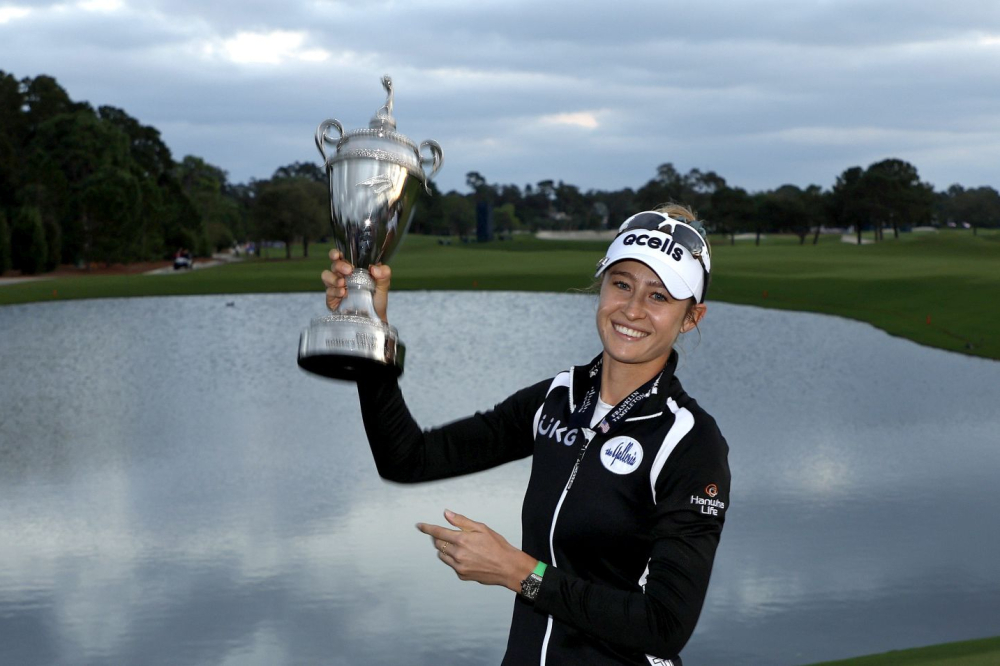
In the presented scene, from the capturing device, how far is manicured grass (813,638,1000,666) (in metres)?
8.70

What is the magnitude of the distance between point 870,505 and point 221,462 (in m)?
9.31

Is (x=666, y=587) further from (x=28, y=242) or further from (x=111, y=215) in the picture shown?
(x=111, y=215)

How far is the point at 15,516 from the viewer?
1423cm

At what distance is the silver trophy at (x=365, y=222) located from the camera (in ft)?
12.1

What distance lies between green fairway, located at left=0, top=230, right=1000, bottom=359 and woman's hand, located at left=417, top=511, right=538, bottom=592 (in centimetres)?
2545

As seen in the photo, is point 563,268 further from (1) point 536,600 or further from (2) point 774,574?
(1) point 536,600

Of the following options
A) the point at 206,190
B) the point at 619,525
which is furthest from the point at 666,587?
the point at 206,190

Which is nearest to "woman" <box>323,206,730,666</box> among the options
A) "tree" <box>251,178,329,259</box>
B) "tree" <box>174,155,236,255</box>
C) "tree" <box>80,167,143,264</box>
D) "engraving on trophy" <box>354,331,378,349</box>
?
"engraving on trophy" <box>354,331,378,349</box>

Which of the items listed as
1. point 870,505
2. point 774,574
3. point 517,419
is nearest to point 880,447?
point 870,505

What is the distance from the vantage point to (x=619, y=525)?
3172mm

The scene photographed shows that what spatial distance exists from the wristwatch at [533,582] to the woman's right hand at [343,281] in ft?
3.70

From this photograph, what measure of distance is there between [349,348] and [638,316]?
36.9 inches

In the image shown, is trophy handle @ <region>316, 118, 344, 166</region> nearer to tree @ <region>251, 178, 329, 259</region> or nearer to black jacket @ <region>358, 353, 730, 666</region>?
black jacket @ <region>358, 353, 730, 666</region>

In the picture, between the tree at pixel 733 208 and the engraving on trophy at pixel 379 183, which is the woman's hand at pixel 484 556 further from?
the tree at pixel 733 208
